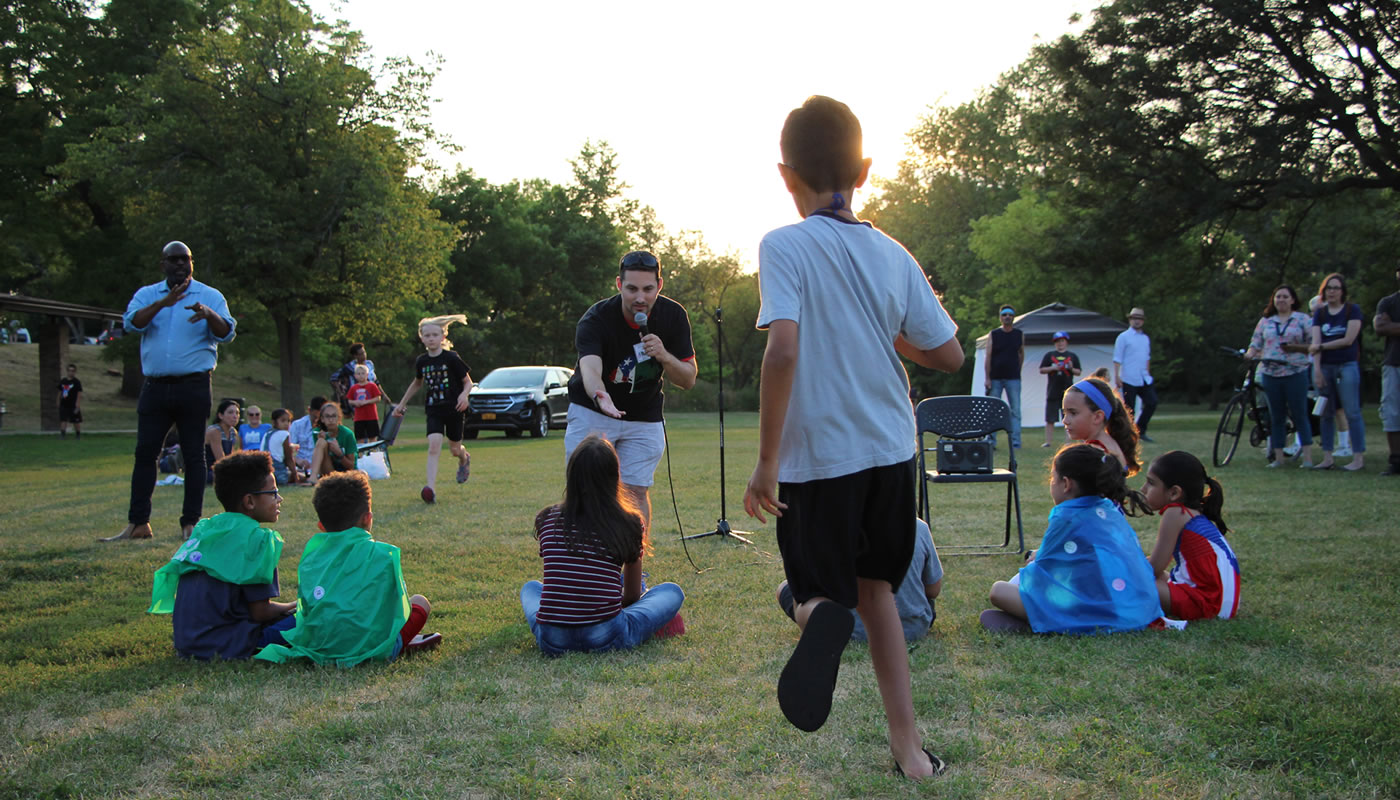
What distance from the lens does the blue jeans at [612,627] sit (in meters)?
4.06

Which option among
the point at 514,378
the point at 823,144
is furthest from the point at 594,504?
the point at 514,378

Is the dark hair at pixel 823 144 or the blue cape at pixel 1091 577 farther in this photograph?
the blue cape at pixel 1091 577

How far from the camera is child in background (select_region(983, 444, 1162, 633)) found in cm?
411

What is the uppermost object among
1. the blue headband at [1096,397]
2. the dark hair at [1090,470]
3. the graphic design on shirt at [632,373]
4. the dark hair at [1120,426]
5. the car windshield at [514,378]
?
the car windshield at [514,378]

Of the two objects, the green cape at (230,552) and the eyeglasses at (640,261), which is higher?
the eyeglasses at (640,261)

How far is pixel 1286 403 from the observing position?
10812mm

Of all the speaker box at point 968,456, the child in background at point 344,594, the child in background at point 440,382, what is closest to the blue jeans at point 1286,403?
the speaker box at point 968,456

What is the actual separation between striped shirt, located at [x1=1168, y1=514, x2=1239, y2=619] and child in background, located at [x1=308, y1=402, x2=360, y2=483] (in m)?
9.04

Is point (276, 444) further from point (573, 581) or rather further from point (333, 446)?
point (573, 581)

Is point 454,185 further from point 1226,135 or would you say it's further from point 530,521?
point 530,521

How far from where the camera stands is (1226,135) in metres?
19.8

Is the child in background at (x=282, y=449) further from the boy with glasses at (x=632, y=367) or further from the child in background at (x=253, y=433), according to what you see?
the boy with glasses at (x=632, y=367)

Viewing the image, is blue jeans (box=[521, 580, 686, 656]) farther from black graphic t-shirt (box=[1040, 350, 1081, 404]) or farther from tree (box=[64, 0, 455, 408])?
tree (box=[64, 0, 455, 408])

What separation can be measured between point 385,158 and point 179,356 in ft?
70.6
